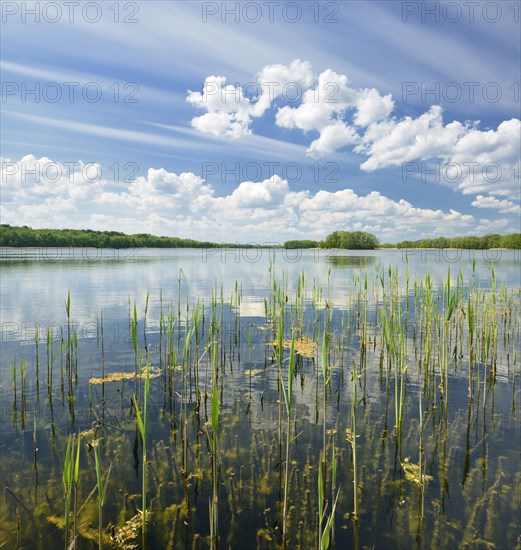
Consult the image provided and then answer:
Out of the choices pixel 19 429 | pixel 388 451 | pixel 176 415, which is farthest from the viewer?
pixel 176 415

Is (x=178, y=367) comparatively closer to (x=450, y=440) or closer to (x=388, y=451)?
(x=388, y=451)

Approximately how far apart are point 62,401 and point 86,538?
4.24 meters

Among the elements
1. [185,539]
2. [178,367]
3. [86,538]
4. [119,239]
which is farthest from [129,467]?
[119,239]

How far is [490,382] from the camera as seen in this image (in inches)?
334

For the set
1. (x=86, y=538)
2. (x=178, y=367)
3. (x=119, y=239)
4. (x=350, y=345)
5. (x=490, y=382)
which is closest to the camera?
(x=86, y=538)

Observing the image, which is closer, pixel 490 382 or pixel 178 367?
pixel 490 382

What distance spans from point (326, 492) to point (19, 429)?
576 cm

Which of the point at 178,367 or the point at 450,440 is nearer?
the point at 450,440

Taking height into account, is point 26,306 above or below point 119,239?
below

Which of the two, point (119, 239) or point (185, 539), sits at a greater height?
point (119, 239)

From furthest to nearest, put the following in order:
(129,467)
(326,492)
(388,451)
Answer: (388,451)
(129,467)
(326,492)

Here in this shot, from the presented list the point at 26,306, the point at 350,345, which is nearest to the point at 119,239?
the point at 26,306

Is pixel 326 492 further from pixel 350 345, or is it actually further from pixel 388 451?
pixel 350 345

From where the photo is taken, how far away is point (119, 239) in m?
126
